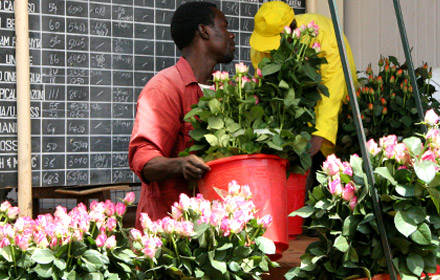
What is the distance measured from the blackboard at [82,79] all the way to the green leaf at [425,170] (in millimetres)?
2245

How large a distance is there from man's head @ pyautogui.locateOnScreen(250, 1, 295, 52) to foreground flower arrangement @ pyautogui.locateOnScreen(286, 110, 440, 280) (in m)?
1.25

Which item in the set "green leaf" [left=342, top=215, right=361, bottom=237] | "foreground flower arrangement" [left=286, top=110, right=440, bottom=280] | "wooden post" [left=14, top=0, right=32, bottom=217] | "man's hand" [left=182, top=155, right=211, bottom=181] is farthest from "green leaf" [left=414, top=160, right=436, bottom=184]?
"wooden post" [left=14, top=0, right=32, bottom=217]

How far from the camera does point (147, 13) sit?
3.93 m

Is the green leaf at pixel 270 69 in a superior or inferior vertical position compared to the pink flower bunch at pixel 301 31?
inferior

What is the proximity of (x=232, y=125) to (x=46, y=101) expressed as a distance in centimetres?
151

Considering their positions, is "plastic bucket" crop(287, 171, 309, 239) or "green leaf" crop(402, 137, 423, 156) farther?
"plastic bucket" crop(287, 171, 309, 239)

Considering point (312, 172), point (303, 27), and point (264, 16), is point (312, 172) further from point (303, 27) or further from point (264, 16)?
point (303, 27)

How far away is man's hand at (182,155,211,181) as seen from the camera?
2.34 metres

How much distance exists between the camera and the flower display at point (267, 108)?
2430mm

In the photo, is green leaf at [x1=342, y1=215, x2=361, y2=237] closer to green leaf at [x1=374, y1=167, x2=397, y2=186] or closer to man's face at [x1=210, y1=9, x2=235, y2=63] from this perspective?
green leaf at [x1=374, y1=167, x2=397, y2=186]

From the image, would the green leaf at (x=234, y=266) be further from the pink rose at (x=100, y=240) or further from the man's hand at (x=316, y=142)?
the man's hand at (x=316, y=142)

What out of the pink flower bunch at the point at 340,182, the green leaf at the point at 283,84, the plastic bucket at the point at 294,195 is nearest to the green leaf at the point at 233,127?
the green leaf at the point at 283,84

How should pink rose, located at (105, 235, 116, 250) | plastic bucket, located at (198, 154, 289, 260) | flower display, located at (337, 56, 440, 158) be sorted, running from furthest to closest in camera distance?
flower display, located at (337, 56, 440, 158) → plastic bucket, located at (198, 154, 289, 260) → pink rose, located at (105, 235, 116, 250)

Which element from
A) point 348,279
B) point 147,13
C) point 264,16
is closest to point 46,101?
point 147,13
